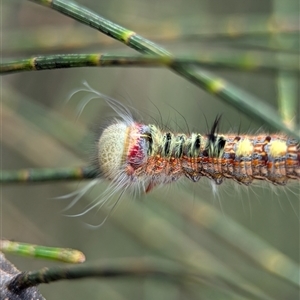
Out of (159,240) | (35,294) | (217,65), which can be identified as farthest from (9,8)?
(35,294)

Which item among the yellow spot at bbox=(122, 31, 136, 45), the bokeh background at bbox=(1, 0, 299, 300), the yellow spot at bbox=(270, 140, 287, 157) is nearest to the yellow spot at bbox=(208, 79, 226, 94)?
the yellow spot at bbox=(122, 31, 136, 45)

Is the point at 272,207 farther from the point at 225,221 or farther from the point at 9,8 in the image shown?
the point at 9,8

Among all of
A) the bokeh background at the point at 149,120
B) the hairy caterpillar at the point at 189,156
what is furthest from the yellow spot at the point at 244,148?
the bokeh background at the point at 149,120

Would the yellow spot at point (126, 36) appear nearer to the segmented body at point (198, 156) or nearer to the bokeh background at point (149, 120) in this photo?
the segmented body at point (198, 156)

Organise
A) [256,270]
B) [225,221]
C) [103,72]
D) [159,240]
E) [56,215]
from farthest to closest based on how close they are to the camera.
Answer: [56,215]
[103,72]
[256,270]
[159,240]
[225,221]

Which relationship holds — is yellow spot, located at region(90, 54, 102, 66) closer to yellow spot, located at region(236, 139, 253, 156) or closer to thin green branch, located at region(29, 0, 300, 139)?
thin green branch, located at region(29, 0, 300, 139)

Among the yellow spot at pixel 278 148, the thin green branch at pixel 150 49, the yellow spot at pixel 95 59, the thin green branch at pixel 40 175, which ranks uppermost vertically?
the yellow spot at pixel 278 148

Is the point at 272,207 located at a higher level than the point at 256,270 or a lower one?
higher
